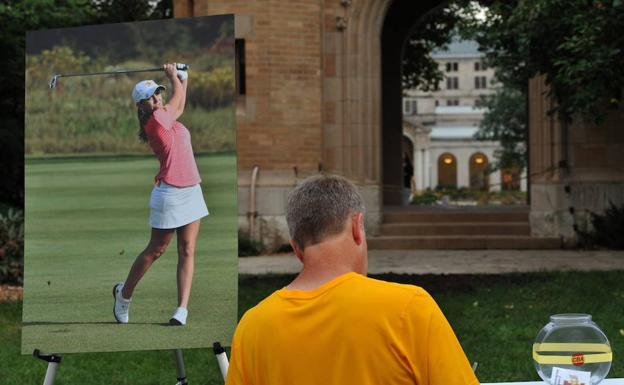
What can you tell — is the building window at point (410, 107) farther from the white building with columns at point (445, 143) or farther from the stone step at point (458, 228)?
the stone step at point (458, 228)

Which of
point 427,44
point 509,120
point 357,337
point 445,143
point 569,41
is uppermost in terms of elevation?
point 445,143

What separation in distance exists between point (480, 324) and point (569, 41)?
4494mm

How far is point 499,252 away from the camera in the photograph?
1789cm

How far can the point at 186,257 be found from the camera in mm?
5500

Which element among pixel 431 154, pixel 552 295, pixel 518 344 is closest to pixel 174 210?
pixel 518 344

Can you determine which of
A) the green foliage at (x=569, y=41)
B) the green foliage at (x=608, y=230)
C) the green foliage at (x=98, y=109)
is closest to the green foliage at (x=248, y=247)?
the green foliage at (x=569, y=41)

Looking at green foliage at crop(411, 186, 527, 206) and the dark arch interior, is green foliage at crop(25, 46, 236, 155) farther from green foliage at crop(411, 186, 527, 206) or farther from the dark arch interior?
green foliage at crop(411, 186, 527, 206)

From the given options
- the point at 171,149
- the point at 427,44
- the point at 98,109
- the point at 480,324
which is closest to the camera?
the point at 171,149

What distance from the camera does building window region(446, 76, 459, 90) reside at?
137000 millimetres

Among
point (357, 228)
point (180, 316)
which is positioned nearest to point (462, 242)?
point (180, 316)

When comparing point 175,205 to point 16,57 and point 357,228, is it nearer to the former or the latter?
point 357,228

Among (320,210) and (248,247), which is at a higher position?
(320,210)

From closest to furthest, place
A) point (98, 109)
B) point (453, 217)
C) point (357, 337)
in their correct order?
point (357, 337), point (98, 109), point (453, 217)

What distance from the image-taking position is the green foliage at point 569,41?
1225cm
